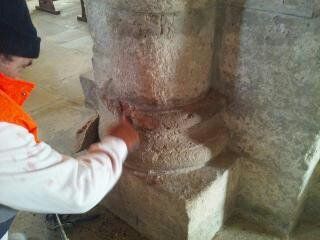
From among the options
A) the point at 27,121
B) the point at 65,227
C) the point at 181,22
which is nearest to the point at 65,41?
the point at 65,227

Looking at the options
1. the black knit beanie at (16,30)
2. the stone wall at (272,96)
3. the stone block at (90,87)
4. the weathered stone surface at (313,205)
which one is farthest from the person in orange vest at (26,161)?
the weathered stone surface at (313,205)

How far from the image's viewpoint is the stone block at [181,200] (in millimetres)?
1463

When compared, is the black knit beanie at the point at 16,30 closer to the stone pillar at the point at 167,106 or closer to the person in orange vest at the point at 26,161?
the person in orange vest at the point at 26,161

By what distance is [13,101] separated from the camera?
3.13 ft

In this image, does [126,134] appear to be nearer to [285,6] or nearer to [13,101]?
[13,101]

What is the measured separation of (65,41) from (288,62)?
3590 millimetres

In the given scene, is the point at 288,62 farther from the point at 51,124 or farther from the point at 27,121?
the point at 51,124

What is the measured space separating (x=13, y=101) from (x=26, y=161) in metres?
0.17

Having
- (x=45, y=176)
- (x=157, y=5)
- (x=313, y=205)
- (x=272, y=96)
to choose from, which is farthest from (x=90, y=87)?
(x=313, y=205)

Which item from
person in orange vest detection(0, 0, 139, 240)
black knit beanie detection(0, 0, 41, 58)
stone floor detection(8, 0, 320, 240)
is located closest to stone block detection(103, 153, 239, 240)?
stone floor detection(8, 0, 320, 240)

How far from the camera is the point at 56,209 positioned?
1018mm

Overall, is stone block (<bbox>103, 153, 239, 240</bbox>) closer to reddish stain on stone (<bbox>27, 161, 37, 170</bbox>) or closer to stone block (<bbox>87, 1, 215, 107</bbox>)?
stone block (<bbox>87, 1, 215, 107</bbox>)

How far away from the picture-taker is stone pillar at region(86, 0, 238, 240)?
4.38 ft

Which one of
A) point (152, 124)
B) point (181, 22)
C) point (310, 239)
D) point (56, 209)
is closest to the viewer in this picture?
point (56, 209)
